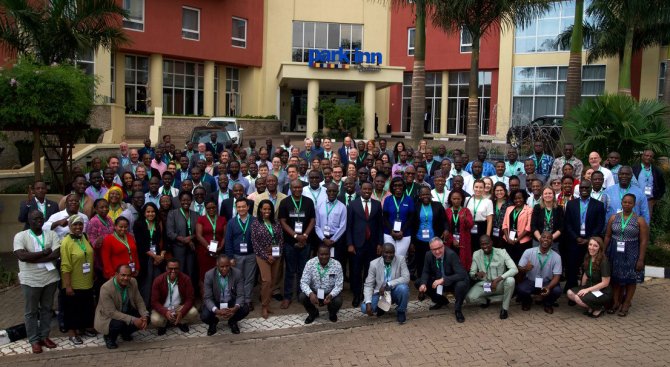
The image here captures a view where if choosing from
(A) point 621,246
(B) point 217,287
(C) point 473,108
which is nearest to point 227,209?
(B) point 217,287

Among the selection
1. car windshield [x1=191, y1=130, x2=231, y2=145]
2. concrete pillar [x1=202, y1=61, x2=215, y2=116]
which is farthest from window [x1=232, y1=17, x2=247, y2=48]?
A: car windshield [x1=191, y1=130, x2=231, y2=145]

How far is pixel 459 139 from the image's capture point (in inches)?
1383

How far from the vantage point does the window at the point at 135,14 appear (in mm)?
30578

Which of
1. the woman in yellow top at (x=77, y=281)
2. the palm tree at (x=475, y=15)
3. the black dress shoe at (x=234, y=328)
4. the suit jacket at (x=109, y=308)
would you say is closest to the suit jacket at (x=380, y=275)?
the black dress shoe at (x=234, y=328)

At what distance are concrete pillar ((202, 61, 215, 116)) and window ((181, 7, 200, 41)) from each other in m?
1.87

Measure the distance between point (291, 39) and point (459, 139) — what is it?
39.8ft

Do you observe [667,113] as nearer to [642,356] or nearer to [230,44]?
[642,356]

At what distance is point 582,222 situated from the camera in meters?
8.94

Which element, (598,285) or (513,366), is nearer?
(513,366)

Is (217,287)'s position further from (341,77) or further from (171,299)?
(341,77)

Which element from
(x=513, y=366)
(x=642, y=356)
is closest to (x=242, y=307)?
(x=513, y=366)

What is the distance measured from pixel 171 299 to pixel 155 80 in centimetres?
2694

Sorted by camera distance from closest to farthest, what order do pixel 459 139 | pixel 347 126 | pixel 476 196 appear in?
pixel 476 196
pixel 347 126
pixel 459 139

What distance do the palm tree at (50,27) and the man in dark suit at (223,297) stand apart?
9552 mm
